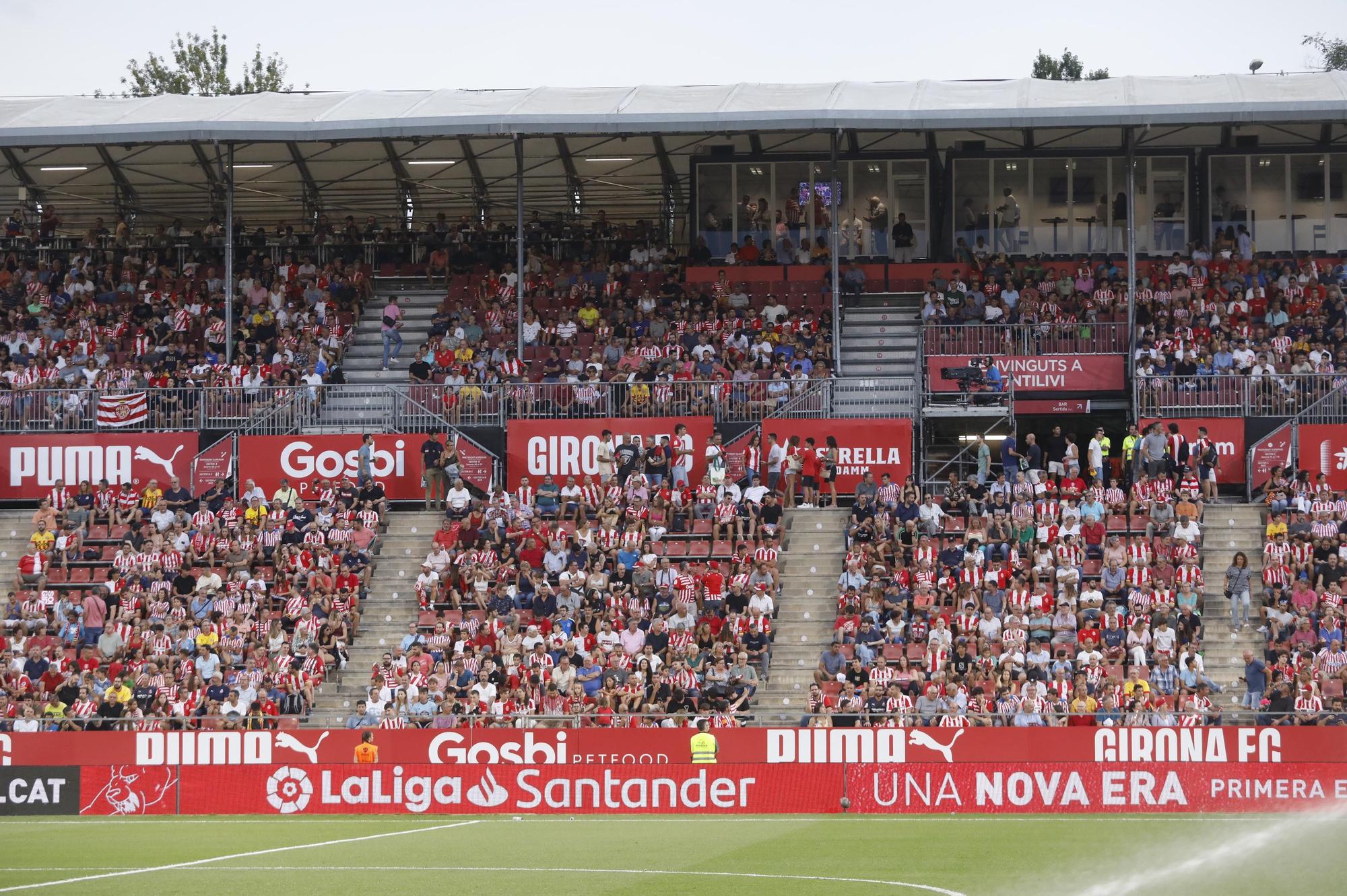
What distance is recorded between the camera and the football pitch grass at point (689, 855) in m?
16.0

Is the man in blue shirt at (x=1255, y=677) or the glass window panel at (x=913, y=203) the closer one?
the man in blue shirt at (x=1255, y=677)

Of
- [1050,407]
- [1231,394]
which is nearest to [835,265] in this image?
[1050,407]

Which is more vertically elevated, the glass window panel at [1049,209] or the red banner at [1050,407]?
the glass window panel at [1049,209]

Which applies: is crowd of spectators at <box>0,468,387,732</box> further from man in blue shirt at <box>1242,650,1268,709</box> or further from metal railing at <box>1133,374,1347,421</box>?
metal railing at <box>1133,374,1347,421</box>

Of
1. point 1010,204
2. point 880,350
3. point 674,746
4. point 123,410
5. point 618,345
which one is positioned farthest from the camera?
point 1010,204

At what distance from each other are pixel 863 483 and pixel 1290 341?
33.5ft

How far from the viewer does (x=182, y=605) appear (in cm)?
3422

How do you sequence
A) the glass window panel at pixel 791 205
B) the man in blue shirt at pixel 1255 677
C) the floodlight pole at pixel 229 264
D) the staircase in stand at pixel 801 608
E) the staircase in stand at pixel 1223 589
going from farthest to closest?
the glass window panel at pixel 791 205 < the floodlight pole at pixel 229 264 < the staircase in stand at pixel 1223 589 < the staircase in stand at pixel 801 608 < the man in blue shirt at pixel 1255 677

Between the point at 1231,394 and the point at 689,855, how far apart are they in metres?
21.6

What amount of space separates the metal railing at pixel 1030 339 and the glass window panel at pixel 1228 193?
6.23m

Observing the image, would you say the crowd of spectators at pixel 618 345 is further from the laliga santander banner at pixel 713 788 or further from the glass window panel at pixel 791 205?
the laliga santander banner at pixel 713 788

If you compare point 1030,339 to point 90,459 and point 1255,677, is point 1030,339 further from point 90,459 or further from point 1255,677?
point 90,459

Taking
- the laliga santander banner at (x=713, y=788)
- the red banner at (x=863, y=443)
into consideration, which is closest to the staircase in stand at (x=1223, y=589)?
the laliga santander banner at (x=713, y=788)

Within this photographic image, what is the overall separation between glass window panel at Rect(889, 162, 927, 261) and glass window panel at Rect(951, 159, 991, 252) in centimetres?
34
